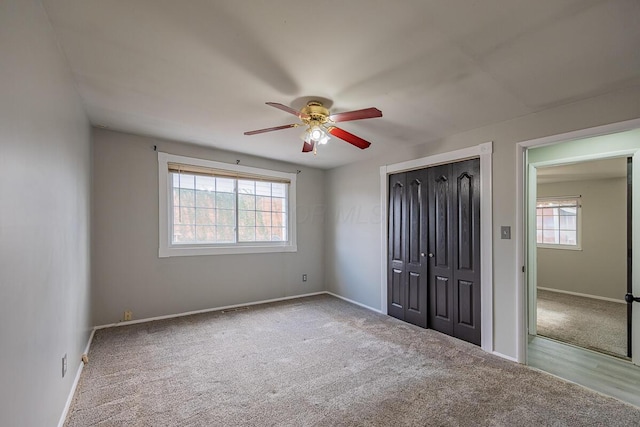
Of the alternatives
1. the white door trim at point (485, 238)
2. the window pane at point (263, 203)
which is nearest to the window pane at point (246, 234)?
the window pane at point (263, 203)

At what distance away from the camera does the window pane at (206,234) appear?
13.8ft

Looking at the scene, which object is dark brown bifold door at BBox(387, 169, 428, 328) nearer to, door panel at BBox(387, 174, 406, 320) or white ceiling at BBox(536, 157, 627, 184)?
door panel at BBox(387, 174, 406, 320)

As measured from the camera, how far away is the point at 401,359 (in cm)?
282

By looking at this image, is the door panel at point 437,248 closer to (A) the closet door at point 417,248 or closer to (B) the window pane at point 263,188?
(A) the closet door at point 417,248

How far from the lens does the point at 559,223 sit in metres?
6.00

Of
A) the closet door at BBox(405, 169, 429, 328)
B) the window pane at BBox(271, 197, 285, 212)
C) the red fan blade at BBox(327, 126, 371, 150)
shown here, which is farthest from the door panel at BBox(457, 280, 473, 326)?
the window pane at BBox(271, 197, 285, 212)

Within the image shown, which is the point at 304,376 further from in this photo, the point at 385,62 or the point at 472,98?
the point at 472,98

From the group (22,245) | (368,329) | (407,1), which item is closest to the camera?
(22,245)

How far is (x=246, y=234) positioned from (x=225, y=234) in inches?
13.5

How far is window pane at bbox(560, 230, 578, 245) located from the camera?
18.9 feet

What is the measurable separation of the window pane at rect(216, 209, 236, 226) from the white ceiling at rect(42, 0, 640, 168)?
178cm

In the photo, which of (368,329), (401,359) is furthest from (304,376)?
(368,329)

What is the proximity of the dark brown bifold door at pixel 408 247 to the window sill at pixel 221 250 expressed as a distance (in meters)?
1.85

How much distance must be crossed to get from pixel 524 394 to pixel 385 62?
2721 mm
